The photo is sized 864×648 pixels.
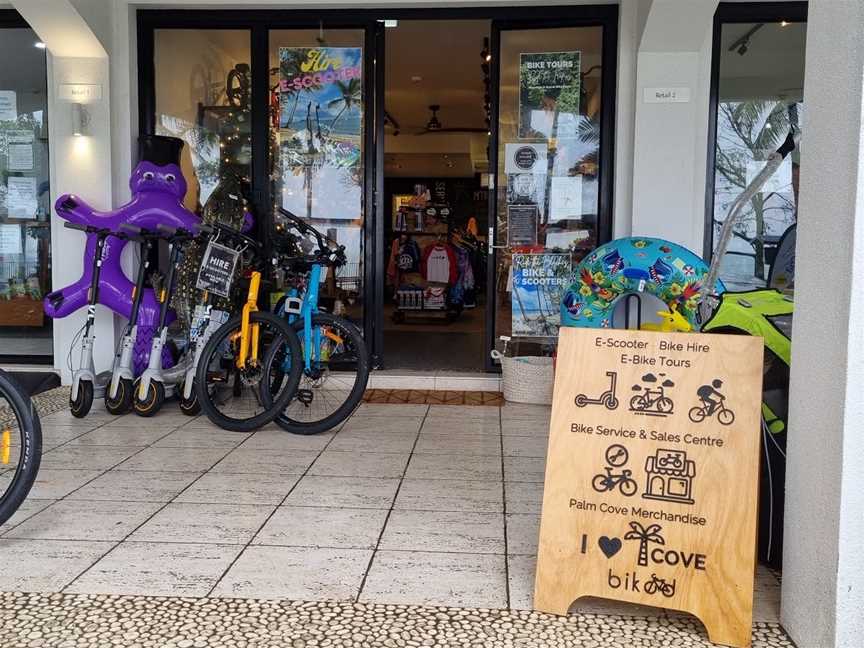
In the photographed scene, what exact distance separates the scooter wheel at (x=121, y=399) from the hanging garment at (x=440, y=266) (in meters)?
5.67

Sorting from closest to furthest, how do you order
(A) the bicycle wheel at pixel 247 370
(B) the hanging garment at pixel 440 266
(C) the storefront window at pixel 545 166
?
(A) the bicycle wheel at pixel 247 370 < (C) the storefront window at pixel 545 166 < (B) the hanging garment at pixel 440 266

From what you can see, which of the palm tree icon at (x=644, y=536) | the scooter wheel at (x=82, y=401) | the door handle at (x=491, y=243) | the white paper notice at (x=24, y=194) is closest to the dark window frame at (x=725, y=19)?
the door handle at (x=491, y=243)

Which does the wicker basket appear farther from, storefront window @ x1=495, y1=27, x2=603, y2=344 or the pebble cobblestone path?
the pebble cobblestone path

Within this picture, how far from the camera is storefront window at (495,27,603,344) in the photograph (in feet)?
17.4

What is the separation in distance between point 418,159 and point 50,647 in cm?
1259

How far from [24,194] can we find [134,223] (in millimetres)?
1623

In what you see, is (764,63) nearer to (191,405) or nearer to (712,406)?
(712,406)

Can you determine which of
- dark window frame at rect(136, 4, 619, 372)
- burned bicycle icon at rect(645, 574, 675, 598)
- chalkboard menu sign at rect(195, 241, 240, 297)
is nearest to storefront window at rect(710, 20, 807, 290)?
dark window frame at rect(136, 4, 619, 372)

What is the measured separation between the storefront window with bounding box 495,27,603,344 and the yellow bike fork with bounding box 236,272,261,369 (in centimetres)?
194

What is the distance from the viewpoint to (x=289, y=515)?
2908mm

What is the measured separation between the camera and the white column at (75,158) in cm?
507

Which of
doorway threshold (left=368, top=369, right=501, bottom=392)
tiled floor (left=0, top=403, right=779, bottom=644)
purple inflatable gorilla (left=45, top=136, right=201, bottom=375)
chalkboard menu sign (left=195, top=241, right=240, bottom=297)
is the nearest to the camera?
tiled floor (left=0, top=403, right=779, bottom=644)

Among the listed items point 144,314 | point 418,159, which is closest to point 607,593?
point 144,314

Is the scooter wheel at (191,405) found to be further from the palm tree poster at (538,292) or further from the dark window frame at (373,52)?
the palm tree poster at (538,292)
